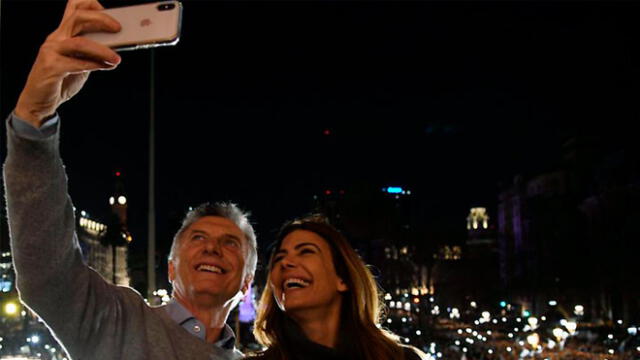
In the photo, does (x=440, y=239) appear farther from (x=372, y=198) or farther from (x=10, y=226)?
(x=10, y=226)

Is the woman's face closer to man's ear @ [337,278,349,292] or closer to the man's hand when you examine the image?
man's ear @ [337,278,349,292]

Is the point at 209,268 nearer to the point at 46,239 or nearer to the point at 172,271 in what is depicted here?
the point at 172,271

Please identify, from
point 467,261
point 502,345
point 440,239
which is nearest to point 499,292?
point 440,239

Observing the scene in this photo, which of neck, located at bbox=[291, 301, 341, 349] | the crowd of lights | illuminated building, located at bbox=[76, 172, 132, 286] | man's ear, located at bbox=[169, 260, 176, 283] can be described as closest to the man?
man's ear, located at bbox=[169, 260, 176, 283]

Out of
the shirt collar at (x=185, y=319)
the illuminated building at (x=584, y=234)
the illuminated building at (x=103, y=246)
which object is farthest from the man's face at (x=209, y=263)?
the illuminated building at (x=103, y=246)

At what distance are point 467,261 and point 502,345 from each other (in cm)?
10398

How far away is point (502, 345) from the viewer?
138ft

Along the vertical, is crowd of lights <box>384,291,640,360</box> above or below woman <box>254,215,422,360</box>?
below

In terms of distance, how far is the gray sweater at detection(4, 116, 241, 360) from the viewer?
9.34 feet

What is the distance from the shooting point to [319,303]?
4.52 metres

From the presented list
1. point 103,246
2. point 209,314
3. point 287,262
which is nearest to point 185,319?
point 209,314

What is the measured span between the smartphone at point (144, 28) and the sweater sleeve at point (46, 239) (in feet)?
1.55

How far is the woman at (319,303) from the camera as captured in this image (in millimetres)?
4441

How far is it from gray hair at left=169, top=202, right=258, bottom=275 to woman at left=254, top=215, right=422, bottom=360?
22 cm
